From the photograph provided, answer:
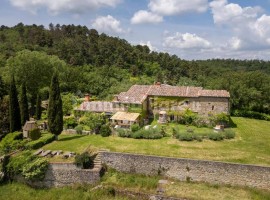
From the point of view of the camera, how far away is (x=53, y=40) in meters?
110

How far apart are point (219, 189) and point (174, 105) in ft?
63.3

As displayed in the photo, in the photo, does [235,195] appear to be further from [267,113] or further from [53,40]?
[53,40]

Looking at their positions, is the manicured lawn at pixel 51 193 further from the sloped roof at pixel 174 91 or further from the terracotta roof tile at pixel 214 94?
the terracotta roof tile at pixel 214 94

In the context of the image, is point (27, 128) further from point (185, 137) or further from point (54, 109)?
point (185, 137)

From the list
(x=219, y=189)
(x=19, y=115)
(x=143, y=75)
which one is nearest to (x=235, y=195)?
(x=219, y=189)

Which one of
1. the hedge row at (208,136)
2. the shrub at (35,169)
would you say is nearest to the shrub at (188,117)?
the hedge row at (208,136)

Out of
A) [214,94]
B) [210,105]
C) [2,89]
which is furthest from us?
[2,89]

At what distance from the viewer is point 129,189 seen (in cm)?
2455

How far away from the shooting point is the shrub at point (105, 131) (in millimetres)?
34719

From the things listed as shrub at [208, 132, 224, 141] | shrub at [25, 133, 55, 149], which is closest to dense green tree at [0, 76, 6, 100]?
shrub at [25, 133, 55, 149]

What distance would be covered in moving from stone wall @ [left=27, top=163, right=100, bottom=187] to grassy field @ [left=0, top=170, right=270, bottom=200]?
632 mm

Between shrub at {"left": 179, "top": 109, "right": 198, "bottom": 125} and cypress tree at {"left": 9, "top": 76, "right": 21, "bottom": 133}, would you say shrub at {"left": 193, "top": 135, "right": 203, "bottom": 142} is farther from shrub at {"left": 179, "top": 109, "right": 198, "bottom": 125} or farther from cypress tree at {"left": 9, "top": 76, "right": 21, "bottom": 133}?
cypress tree at {"left": 9, "top": 76, "right": 21, "bottom": 133}

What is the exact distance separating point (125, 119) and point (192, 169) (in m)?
14.8

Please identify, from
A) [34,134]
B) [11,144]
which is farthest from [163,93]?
[11,144]
